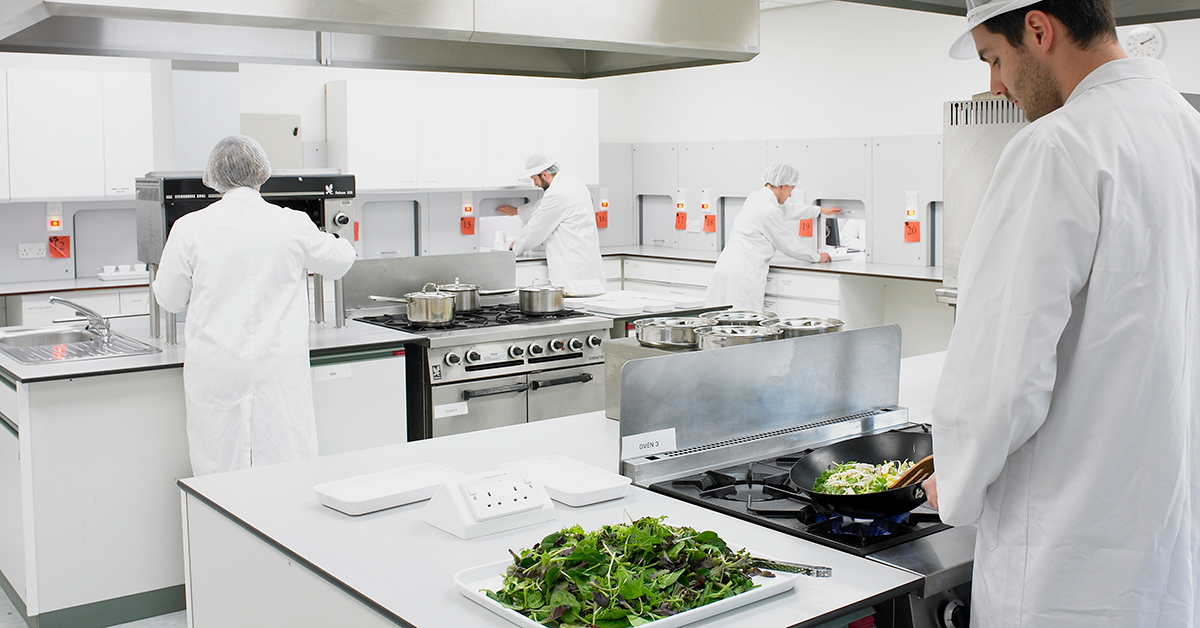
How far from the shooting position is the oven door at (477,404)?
4027 millimetres

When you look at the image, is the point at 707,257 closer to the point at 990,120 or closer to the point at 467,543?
the point at 990,120

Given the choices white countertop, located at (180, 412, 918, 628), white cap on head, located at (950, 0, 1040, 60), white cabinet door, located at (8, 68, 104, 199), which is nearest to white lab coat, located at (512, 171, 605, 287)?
white cabinet door, located at (8, 68, 104, 199)

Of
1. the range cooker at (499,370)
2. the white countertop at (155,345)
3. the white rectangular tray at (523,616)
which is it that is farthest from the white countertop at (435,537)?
the range cooker at (499,370)

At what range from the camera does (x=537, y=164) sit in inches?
251

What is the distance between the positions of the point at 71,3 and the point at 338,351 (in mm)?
2262

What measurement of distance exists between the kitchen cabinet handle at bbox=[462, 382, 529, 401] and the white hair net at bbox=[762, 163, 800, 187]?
116 inches

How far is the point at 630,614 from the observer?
132 centimetres

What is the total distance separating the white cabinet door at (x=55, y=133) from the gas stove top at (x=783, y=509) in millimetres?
4988

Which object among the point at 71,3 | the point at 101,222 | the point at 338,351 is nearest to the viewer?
the point at 71,3

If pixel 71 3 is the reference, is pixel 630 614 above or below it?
below

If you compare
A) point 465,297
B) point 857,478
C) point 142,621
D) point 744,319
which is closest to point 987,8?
point 857,478

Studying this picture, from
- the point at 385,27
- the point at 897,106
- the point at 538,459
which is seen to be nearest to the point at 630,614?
the point at 538,459

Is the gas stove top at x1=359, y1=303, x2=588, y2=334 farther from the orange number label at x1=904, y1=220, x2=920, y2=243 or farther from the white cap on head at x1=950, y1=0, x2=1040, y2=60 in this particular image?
the white cap on head at x1=950, y1=0, x2=1040, y2=60

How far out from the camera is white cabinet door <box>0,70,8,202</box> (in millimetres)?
5465
